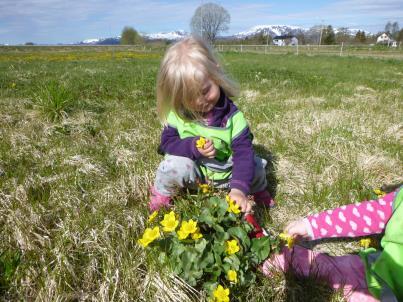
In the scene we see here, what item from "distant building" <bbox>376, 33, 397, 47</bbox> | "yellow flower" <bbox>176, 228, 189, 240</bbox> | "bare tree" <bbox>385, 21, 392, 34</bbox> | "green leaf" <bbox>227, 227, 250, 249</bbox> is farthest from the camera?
"bare tree" <bbox>385, 21, 392, 34</bbox>

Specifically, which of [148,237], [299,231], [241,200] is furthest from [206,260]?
[299,231]

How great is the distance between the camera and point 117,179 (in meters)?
3.43

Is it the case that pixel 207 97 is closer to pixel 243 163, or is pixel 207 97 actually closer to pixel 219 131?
pixel 219 131

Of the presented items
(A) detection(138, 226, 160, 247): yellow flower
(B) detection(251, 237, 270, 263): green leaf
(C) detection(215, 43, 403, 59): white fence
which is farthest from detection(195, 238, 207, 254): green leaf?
(C) detection(215, 43, 403, 59): white fence

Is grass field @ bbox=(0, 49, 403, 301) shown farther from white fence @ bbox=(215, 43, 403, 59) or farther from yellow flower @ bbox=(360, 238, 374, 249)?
white fence @ bbox=(215, 43, 403, 59)

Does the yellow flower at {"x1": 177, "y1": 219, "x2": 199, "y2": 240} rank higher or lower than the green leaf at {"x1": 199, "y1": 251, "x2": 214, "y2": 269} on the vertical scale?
higher

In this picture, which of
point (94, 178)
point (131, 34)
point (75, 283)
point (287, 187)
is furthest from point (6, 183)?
point (131, 34)

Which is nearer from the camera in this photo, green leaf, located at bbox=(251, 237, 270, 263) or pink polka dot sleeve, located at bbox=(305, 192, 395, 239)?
green leaf, located at bbox=(251, 237, 270, 263)

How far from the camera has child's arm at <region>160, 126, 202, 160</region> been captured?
287cm

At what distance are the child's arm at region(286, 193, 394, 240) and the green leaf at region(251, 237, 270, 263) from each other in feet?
1.24

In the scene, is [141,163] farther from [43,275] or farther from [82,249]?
[43,275]

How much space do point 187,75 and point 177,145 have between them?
64cm

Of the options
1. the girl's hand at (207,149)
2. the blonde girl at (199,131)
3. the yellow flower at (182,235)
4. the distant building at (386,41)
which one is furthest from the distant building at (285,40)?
the yellow flower at (182,235)

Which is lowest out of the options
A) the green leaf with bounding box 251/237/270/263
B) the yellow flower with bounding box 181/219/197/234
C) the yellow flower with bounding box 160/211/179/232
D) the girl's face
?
the green leaf with bounding box 251/237/270/263
